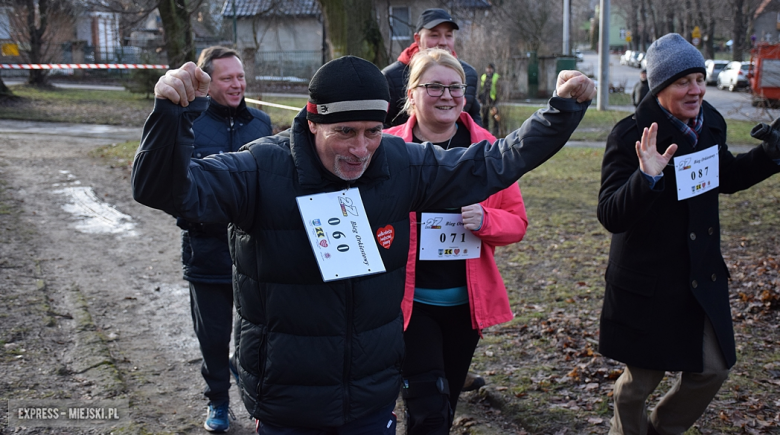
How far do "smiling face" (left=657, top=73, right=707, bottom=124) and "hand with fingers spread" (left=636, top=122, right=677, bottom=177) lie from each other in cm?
36

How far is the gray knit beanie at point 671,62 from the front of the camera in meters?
3.58

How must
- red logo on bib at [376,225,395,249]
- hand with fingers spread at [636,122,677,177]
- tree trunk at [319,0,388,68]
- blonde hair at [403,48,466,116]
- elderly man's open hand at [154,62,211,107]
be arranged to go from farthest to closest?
tree trunk at [319,0,388,68] → blonde hair at [403,48,466,116] → hand with fingers spread at [636,122,677,177] → red logo on bib at [376,225,395,249] → elderly man's open hand at [154,62,211,107]

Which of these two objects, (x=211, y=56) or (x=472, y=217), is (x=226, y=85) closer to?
(x=211, y=56)

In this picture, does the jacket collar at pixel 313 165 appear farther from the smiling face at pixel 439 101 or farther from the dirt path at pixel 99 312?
the dirt path at pixel 99 312

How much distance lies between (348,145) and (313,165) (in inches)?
6.0

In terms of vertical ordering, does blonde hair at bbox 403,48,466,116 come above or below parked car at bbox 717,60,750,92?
below

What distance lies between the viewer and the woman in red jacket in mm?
3619

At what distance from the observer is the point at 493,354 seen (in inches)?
225

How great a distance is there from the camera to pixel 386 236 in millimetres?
2783

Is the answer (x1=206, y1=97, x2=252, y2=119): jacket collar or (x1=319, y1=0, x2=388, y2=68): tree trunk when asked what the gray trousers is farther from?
(x1=319, y1=0, x2=388, y2=68): tree trunk

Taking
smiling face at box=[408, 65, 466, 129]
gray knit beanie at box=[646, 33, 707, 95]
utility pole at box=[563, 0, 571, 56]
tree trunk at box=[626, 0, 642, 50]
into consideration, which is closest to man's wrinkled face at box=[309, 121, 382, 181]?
smiling face at box=[408, 65, 466, 129]

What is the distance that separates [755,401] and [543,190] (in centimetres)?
789

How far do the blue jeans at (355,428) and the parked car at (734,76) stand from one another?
Answer: 3569 centimetres

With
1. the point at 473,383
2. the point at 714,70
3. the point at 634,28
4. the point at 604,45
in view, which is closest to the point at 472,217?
the point at 473,383
